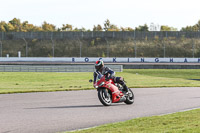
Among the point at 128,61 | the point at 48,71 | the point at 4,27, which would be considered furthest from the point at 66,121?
the point at 4,27

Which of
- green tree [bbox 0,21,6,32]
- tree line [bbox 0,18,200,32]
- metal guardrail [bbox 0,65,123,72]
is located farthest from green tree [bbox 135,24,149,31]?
metal guardrail [bbox 0,65,123,72]

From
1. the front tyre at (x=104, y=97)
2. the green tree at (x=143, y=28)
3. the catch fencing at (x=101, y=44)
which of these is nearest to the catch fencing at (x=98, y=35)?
the catch fencing at (x=101, y=44)

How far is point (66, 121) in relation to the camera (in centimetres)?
985

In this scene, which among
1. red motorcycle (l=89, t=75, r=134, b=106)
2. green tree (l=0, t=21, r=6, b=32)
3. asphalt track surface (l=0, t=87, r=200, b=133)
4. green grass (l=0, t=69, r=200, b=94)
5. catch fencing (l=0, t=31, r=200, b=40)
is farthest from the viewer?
green tree (l=0, t=21, r=6, b=32)

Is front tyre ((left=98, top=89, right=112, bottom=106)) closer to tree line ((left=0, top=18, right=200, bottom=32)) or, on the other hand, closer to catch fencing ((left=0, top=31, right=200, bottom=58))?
catch fencing ((left=0, top=31, right=200, bottom=58))

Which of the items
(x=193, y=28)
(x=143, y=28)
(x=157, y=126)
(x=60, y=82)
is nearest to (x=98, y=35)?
(x=143, y=28)

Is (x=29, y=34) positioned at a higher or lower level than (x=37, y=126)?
higher

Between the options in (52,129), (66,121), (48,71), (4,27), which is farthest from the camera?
(4,27)

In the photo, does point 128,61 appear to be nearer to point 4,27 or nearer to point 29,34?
point 29,34

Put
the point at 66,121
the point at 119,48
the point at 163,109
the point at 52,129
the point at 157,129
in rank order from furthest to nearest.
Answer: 1. the point at 119,48
2. the point at 163,109
3. the point at 66,121
4. the point at 52,129
5. the point at 157,129

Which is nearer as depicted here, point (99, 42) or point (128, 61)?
point (128, 61)

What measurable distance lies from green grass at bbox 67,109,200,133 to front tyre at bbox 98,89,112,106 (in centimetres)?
376

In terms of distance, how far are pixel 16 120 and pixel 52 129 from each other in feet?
5.37

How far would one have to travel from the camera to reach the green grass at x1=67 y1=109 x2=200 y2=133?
7.74m
